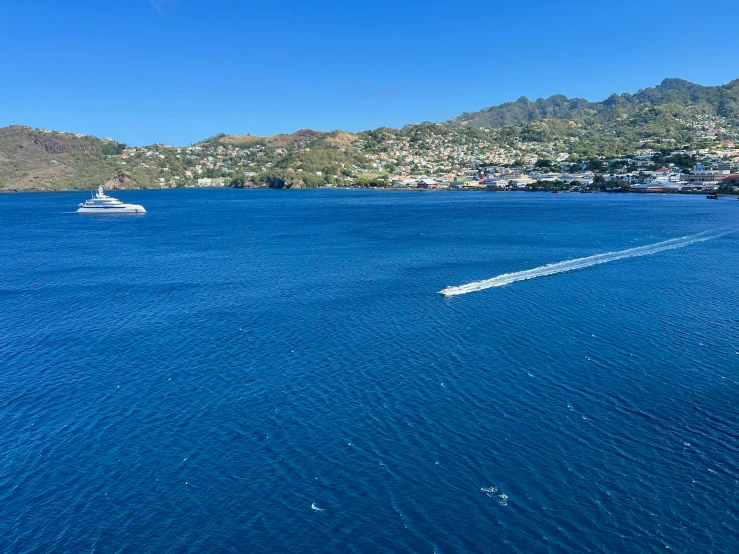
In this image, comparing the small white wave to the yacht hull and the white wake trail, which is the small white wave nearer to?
the white wake trail

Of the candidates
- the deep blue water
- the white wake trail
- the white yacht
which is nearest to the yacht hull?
the white yacht

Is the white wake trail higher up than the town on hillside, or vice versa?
the town on hillside

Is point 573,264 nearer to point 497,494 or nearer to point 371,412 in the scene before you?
point 371,412

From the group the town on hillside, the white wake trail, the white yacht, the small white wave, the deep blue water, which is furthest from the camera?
the town on hillside

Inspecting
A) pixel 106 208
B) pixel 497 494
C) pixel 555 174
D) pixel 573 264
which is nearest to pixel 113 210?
pixel 106 208

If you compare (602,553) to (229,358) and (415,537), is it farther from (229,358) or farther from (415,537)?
(229,358)

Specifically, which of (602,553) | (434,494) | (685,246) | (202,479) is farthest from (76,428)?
(685,246)

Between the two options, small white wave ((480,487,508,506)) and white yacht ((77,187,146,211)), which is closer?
small white wave ((480,487,508,506))
